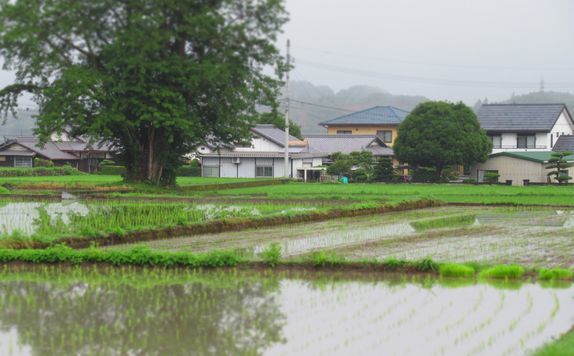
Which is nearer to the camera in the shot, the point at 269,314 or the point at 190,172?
the point at 269,314

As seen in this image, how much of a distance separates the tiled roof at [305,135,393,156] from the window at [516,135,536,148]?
8726mm

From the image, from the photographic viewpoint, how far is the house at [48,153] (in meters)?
54.2

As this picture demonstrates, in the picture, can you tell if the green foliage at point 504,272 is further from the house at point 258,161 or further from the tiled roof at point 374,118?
the tiled roof at point 374,118

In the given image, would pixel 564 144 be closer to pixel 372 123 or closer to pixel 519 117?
pixel 519 117

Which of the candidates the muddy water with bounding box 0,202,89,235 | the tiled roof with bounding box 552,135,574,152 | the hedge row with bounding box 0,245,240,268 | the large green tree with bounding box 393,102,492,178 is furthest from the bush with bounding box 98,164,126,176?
the hedge row with bounding box 0,245,240,268

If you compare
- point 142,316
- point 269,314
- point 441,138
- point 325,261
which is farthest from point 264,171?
point 142,316

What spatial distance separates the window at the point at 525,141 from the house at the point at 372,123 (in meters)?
12.5

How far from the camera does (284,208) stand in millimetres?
20812

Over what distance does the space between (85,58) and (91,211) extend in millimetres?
12557

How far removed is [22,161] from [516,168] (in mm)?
31676

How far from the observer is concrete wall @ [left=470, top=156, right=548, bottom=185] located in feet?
134

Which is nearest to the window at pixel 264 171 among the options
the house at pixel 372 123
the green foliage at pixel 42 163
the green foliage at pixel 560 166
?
the green foliage at pixel 42 163

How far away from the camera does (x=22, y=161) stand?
180 feet

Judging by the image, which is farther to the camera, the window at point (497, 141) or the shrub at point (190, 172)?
the window at point (497, 141)
